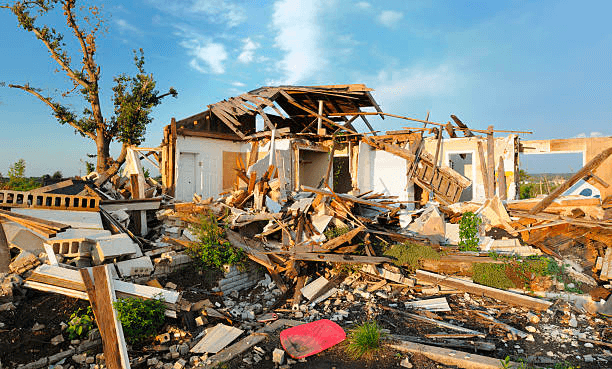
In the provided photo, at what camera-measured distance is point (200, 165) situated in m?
14.9

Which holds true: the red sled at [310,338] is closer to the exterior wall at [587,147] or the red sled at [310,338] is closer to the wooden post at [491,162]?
the wooden post at [491,162]

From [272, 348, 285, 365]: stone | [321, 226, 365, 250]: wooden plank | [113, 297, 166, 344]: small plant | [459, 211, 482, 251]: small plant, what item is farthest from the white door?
[459, 211, 482, 251]: small plant

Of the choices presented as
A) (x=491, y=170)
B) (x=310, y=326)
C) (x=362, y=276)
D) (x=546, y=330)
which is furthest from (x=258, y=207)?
(x=491, y=170)

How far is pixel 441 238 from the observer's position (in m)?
10.1

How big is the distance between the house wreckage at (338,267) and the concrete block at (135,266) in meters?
0.03

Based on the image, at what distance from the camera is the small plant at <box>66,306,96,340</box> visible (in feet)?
17.6

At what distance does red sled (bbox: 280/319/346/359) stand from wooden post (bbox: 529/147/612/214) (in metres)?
6.77

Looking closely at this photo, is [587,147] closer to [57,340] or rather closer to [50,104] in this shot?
[57,340]

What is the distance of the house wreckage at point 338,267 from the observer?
216 inches

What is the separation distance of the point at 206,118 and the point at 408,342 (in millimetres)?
Answer: 12504

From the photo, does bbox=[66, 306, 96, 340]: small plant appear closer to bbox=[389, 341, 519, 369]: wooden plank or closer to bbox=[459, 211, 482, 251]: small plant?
bbox=[389, 341, 519, 369]: wooden plank

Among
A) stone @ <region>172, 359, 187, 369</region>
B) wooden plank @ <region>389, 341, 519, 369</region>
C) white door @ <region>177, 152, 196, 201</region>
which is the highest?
white door @ <region>177, 152, 196, 201</region>

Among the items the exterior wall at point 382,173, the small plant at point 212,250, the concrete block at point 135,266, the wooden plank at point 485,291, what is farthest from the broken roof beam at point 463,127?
the concrete block at point 135,266

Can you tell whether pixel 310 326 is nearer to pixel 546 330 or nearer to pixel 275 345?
pixel 275 345
